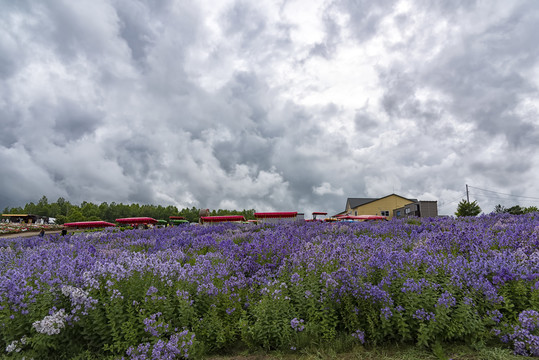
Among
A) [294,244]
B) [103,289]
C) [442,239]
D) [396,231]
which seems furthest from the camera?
[396,231]

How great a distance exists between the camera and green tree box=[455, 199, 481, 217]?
164ft

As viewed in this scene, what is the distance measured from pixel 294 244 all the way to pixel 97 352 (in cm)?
446

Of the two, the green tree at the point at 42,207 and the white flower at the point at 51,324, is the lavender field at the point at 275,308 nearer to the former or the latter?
the white flower at the point at 51,324

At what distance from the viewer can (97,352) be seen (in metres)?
4.82

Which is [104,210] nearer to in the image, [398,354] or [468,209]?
[468,209]

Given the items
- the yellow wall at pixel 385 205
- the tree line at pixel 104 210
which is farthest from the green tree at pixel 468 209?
the tree line at pixel 104 210

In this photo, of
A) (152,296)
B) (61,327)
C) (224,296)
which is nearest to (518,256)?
(224,296)

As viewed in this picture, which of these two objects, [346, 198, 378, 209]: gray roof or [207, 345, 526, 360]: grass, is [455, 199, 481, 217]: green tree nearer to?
[346, 198, 378, 209]: gray roof

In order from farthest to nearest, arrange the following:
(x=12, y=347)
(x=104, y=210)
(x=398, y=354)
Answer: (x=104, y=210) < (x=12, y=347) < (x=398, y=354)

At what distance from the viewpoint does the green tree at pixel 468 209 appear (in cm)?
4993

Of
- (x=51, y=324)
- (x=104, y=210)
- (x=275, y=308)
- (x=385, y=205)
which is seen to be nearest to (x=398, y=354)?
(x=275, y=308)

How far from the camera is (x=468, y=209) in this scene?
2013 inches

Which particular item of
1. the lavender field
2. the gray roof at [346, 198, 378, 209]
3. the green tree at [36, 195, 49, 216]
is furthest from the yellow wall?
the green tree at [36, 195, 49, 216]

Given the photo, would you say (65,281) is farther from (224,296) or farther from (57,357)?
(224,296)
